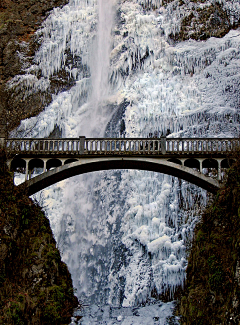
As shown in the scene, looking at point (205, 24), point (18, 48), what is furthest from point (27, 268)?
point (205, 24)

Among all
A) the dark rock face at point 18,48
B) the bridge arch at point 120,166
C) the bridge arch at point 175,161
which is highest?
the dark rock face at point 18,48

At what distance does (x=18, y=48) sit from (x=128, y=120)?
11734mm

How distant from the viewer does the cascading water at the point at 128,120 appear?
2605 cm

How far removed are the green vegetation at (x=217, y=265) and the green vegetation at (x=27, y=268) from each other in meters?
4.89

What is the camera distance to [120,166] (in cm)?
2106

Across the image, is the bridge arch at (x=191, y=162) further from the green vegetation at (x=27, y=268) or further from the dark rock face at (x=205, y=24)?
the dark rock face at (x=205, y=24)

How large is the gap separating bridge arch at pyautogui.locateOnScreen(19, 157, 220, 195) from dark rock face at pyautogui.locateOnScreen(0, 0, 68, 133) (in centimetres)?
1477

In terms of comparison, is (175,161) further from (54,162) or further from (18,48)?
(18,48)

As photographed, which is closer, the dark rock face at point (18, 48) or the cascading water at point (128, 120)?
the cascading water at point (128, 120)

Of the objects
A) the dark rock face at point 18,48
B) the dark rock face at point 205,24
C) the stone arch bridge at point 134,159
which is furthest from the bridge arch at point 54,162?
the dark rock face at point 205,24

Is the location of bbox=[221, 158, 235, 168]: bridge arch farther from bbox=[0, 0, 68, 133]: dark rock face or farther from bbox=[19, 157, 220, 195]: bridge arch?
bbox=[0, 0, 68, 133]: dark rock face

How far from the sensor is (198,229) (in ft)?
59.9

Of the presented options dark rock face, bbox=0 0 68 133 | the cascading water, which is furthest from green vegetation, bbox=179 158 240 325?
dark rock face, bbox=0 0 68 133

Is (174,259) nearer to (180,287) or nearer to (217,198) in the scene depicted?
(180,287)
